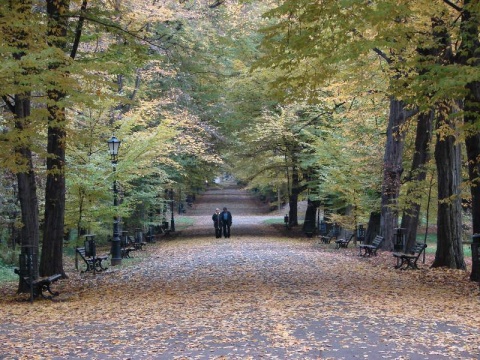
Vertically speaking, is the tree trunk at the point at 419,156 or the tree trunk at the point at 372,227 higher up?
the tree trunk at the point at 419,156

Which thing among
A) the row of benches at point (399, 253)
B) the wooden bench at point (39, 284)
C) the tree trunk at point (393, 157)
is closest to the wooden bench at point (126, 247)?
the row of benches at point (399, 253)

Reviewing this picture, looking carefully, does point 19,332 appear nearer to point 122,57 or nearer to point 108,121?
point 122,57

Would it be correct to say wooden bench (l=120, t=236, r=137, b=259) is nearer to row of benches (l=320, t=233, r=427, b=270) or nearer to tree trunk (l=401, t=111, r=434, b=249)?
row of benches (l=320, t=233, r=427, b=270)

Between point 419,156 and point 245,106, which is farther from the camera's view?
point 245,106

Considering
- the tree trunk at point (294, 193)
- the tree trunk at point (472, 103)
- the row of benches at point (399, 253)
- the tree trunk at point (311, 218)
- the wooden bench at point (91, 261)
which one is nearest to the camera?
the tree trunk at point (472, 103)

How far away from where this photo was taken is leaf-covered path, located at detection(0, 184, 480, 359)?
684 centimetres

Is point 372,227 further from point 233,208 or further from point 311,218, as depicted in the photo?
point 233,208

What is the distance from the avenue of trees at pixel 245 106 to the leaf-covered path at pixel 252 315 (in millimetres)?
2092

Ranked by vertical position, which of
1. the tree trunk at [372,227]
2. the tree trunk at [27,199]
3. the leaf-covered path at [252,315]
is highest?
the tree trunk at [27,199]

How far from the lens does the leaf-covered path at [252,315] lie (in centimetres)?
684

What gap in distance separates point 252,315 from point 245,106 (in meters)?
24.6

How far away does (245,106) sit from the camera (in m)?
32.9

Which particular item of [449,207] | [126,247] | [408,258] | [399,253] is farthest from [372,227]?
[126,247]

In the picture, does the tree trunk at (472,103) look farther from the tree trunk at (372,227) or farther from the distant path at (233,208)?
the distant path at (233,208)
